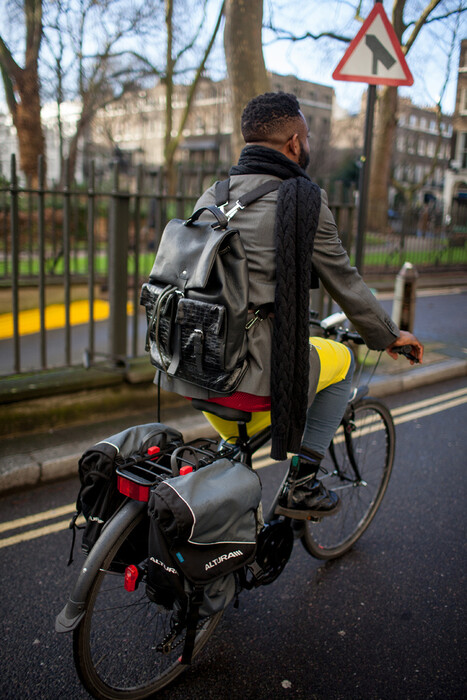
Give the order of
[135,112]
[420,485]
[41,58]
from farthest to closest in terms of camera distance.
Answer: [135,112] → [41,58] → [420,485]

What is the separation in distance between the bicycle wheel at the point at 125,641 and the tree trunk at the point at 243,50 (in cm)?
576

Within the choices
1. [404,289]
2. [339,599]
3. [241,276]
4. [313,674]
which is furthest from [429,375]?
[241,276]

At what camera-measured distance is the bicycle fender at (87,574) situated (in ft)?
6.14

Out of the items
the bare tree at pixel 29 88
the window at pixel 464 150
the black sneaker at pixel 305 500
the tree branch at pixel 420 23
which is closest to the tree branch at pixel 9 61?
the bare tree at pixel 29 88

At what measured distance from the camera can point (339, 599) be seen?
2820 mm

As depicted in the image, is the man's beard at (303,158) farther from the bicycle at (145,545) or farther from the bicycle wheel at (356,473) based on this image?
the bicycle wheel at (356,473)

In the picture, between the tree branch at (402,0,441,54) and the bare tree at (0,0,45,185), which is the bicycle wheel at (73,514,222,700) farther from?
the tree branch at (402,0,441,54)

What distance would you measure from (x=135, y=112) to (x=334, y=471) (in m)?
35.1

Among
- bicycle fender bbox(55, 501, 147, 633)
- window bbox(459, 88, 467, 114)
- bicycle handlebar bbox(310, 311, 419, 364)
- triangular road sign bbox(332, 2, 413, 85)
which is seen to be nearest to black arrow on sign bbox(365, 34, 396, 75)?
triangular road sign bbox(332, 2, 413, 85)

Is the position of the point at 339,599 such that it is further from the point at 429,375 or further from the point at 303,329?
A: the point at 429,375

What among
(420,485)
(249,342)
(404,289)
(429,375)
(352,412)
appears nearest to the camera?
(249,342)

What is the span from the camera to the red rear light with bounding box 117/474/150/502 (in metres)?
1.90

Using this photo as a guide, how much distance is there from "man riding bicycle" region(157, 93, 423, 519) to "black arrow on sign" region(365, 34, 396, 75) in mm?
3492

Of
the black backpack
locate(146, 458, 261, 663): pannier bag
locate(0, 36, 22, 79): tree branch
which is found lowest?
locate(146, 458, 261, 663): pannier bag
